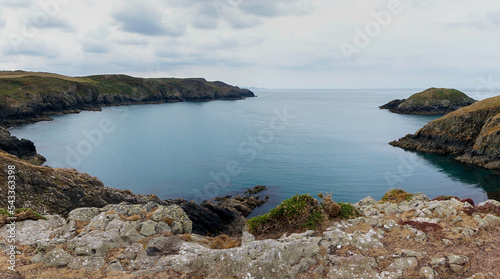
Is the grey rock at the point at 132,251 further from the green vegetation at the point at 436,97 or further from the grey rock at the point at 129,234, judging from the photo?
the green vegetation at the point at 436,97

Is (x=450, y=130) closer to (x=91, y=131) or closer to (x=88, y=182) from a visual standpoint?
(x=88, y=182)

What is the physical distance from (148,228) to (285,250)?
296 inches

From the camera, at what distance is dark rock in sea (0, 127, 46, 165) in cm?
5394

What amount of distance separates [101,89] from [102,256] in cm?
21404

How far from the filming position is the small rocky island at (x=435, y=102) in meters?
144

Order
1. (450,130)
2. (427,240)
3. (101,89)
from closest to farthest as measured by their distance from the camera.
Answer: (427,240) < (450,130) < (101,89)

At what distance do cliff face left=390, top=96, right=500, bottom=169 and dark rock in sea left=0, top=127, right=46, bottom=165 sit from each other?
91.4m

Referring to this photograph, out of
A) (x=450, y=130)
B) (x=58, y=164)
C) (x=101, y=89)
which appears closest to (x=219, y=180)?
(x=58, y=164)

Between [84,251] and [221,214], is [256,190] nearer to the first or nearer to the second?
[221,214]

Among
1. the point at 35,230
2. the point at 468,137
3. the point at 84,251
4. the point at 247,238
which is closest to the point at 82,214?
the point at 35,230

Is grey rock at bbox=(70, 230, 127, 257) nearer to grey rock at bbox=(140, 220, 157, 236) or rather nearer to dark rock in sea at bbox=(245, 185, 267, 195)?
grey rock at bbox=(140, 220, 157, 236)

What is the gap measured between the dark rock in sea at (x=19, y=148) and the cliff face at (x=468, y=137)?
91393 mm

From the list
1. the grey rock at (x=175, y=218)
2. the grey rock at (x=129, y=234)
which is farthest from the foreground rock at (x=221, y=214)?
the grey rock at (x=129, y=234)

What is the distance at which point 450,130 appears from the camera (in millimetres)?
70438
